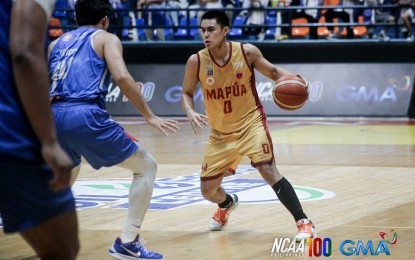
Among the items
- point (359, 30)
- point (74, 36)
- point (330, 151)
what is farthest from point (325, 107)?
point (74, 36)

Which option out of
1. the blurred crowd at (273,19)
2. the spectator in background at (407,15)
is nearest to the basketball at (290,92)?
the blurred crowd at (273,19)

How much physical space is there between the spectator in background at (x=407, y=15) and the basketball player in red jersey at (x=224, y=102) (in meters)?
12.6

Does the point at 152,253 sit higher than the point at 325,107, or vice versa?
the point at 152,253

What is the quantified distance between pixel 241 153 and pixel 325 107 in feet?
40.2

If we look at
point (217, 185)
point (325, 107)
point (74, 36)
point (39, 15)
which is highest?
point (39, 15)

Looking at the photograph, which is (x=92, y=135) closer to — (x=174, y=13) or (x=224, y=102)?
(x=224, y=102)

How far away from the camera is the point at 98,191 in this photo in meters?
10.4

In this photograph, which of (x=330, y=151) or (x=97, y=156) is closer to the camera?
(x=97, y=156)

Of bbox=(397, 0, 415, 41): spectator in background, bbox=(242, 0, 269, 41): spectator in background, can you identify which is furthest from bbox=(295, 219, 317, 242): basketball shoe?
bbox=(242, 0, 269, 41): spectator in background

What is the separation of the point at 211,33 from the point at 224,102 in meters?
0.64

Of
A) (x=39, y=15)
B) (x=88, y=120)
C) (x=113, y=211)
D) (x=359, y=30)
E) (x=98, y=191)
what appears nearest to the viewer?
(x=39, y=15)

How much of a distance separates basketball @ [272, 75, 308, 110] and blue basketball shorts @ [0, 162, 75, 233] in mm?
4518

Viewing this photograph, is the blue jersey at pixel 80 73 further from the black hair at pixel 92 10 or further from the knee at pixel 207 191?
the knee at pixel 207 191

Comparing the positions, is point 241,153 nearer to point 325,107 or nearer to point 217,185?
point 217,185
